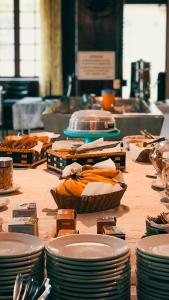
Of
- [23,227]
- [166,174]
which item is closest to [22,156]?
[166,174]

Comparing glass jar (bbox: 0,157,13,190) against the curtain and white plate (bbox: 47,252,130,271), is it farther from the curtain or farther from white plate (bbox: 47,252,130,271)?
the curtain

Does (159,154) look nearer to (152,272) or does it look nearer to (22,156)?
(22,156)

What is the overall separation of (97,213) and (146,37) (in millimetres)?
11834

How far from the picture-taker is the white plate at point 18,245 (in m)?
1.49

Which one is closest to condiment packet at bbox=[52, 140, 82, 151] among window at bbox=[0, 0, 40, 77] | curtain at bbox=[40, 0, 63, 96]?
curtain at bbox=[40, 0, 63, 96]

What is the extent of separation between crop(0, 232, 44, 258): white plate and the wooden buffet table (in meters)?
0.31

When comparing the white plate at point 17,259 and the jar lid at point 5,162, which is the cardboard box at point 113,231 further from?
the jar lid at point 5,162

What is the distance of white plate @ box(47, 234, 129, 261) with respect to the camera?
57.4 inches

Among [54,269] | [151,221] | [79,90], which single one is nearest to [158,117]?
[79,90]

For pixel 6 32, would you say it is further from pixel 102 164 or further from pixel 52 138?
pixel 102 164

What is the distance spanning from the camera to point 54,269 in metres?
1.45

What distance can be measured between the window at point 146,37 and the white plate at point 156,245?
11.7 metres

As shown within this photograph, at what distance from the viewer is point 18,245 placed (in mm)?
1569

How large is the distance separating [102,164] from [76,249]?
1180 mm
